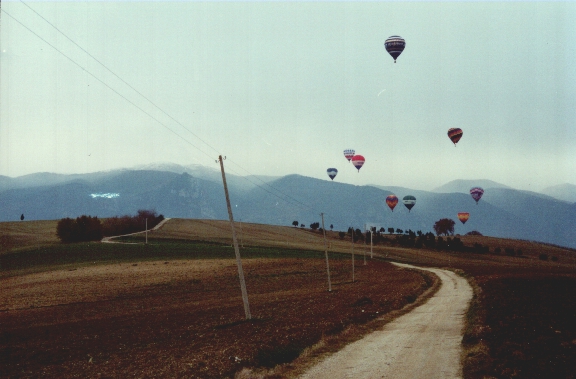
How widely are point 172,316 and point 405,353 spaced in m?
25.6

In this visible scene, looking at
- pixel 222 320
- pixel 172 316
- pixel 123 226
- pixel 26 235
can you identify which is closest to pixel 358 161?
pixel 172 316

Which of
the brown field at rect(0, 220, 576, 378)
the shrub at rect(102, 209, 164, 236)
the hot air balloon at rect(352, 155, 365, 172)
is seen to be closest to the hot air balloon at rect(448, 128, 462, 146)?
the hot air balloon at rect(352, 155, 365, 172)

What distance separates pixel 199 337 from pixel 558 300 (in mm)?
26984

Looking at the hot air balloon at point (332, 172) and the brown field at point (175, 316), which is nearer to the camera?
the brown field at point (175, 316)

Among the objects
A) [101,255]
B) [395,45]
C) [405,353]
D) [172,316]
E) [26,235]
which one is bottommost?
[172,316]

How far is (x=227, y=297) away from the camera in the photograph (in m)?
58.9

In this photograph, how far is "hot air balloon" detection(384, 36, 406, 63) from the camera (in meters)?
88.3

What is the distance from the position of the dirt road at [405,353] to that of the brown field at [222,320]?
94cm

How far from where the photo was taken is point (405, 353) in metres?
24.5

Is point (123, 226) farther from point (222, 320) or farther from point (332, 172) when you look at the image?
point (222, 320)

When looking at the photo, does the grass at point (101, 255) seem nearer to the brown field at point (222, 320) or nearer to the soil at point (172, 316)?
the soil at point (172, 316)

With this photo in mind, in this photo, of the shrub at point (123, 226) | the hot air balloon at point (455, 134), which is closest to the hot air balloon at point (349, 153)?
the hot air balloon at point (455, 134)

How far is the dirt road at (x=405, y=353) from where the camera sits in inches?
819

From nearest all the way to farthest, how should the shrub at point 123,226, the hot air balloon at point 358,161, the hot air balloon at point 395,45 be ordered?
the hot air balloon at point 395,45, the hot air balloon at point 358,161, the shrub at point 123,226
